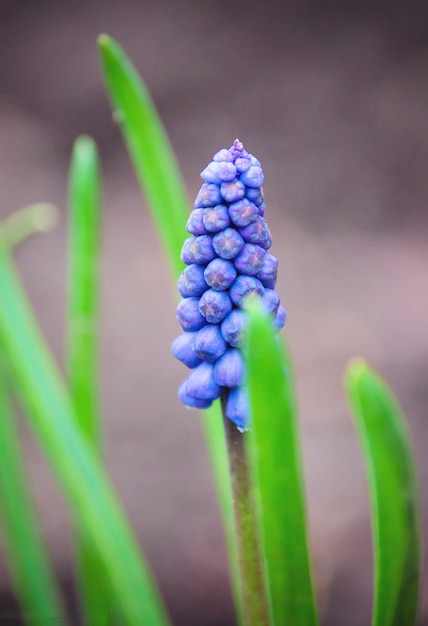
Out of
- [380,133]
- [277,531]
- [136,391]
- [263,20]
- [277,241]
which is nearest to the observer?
[277,531]

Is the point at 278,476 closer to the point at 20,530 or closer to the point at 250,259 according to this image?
the point at 250,259

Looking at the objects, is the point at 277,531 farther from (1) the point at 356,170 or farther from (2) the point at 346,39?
(2) the point at 346,39

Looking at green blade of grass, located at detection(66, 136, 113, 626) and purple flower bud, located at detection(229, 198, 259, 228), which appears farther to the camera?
green blade of grass, located at detection(66, 136, 113, 626)

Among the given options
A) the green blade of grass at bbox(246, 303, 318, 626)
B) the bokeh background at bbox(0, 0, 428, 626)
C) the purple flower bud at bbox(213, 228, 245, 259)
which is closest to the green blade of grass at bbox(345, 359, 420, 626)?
the green blade of grass at bbox(246, 303, 318, 626)

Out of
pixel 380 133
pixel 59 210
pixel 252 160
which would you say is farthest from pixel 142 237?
pixel 252 160

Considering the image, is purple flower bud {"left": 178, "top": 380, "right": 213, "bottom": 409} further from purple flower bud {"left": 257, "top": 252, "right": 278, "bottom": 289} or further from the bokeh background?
the bokeh background
